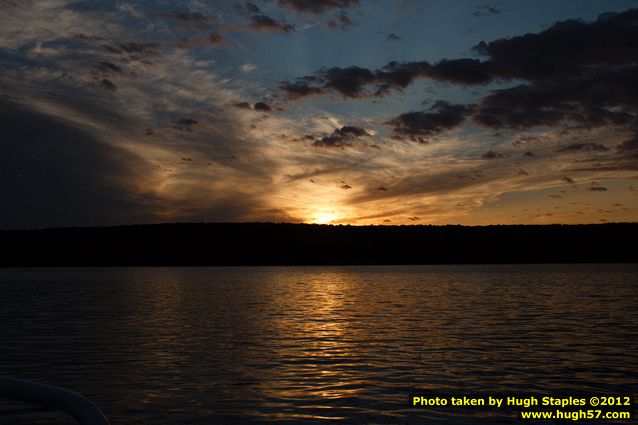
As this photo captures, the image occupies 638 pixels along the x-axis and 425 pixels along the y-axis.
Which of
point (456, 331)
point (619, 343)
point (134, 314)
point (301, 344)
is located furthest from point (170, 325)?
point (619, 343)

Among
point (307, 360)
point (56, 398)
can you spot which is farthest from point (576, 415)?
point (56, 398)

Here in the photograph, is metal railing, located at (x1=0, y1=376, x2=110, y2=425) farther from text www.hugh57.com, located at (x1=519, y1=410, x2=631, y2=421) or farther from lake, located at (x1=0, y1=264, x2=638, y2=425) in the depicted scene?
Answer: text www.hugh57.com, located at (x1=519, y1=410, x2=631, y2=421)

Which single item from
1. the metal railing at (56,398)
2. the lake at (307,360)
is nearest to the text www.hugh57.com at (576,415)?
the lake at (307,360)

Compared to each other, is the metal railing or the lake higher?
the metal railing

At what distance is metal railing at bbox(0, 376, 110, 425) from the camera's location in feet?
14.5

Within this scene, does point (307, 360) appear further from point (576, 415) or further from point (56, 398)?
point (56, 398)

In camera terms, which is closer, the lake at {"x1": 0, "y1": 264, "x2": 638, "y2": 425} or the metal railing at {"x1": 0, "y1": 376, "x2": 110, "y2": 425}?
the metal railing at {"x1": 0, "y1": 376, "x2": 110, "y2": 425}

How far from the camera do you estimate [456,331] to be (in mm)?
39375

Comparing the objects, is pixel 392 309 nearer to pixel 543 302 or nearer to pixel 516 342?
pixel 543 302

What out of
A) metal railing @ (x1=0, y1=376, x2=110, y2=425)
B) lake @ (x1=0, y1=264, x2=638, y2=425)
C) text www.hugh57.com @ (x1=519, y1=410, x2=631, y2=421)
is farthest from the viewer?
lake @ (x1=0, y1=264, x2=638, y2=425)

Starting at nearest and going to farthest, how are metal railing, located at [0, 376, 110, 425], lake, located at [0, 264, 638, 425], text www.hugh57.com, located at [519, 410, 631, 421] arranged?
metal railing, located at [0, 376, 110, 425]
text www.hugh57.com, located at [519, 410, 631, 421]
lake, located at [0, 264, 638, 425]

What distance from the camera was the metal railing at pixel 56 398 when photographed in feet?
14.5

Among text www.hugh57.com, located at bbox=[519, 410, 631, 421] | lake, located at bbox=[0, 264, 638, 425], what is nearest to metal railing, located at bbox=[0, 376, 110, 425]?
lake, located at bbox=[0, 264, 638, 425]

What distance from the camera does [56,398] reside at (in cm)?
461
